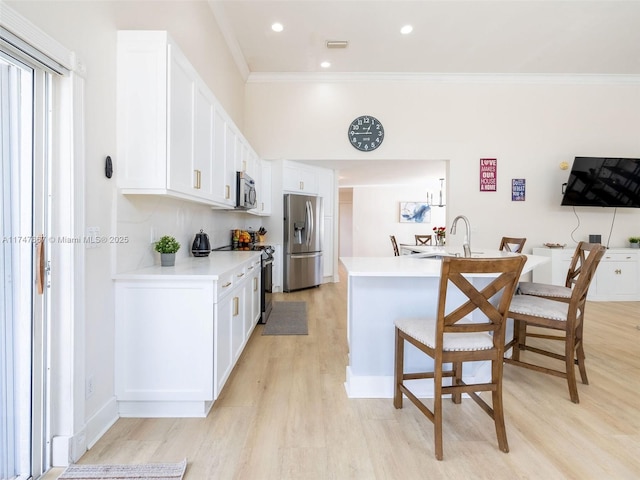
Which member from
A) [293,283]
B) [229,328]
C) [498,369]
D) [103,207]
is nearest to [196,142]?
[103,207]

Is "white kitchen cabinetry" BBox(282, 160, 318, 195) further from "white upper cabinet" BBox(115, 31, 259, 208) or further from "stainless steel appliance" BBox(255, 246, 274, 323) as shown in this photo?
"white upper cabinet" BBox(115, 31, 259, 208)

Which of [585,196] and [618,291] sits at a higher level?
[585,196]

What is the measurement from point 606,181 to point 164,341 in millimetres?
6241

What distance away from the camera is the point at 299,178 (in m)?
5.68

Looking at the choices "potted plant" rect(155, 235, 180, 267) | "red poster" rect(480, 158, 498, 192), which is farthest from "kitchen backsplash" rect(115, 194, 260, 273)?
"red poster" rect(480, 158, 498, 192)

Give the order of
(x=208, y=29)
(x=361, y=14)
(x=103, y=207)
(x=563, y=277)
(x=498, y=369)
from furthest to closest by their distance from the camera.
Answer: (x=563, y=277) < (x=361, y=14) < (x=208, y=29) < (x=103, y=207) < (x=498, y=369)

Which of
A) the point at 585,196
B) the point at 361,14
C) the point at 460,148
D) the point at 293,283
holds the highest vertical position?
the point at 361,14

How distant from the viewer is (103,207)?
67.6 inches

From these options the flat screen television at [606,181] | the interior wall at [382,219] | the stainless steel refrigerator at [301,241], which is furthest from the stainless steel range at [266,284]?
the interior wall at [382,219]

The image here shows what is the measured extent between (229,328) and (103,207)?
1.05m

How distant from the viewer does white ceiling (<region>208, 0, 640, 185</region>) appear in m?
3.58

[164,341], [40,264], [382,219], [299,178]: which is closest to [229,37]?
[299,178]

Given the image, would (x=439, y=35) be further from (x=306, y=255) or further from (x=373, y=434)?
(x=373, y=434)

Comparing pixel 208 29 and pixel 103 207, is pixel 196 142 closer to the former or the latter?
pixel 103 207
